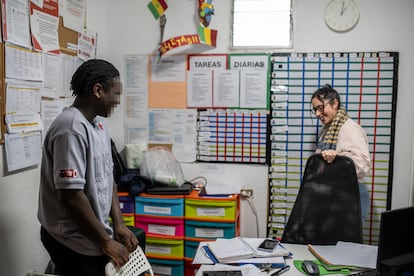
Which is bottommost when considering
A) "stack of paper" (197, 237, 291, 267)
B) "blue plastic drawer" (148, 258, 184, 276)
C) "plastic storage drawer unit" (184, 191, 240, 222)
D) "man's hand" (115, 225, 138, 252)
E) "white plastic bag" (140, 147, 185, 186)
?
"blue plastic drawer" (148, 258, 184, 276)

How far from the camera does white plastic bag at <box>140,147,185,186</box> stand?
109 inches

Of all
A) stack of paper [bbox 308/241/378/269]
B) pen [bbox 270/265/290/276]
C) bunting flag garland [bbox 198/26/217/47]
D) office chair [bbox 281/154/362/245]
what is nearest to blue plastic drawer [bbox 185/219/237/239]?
office chair [bbox 281/154/362/245]

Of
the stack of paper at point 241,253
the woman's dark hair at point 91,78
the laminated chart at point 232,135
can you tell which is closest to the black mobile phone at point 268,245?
the stack of paper at point 241,253

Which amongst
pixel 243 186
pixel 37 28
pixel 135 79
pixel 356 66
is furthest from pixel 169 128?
pixel 356 66

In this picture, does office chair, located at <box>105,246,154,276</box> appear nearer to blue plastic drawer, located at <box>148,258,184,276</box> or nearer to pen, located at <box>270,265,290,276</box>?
pen, located at <box>270,265,290,276</box>

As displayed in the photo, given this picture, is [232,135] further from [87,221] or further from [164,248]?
[87,221]

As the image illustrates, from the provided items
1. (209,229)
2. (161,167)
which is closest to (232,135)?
(161,167)

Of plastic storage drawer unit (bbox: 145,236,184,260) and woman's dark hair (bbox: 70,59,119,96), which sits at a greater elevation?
woman's dark hair (bbox: 70,59,119,96)

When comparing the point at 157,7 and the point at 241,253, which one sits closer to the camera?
the point at 241,253

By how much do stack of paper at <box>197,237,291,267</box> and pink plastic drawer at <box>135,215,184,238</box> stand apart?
40.9 inches

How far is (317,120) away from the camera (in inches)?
110

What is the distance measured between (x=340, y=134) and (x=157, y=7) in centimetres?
168

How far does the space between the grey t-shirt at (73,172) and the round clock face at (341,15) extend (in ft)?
6.44

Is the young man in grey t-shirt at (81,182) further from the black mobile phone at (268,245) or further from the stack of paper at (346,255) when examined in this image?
the stack of paper at (346,255)
